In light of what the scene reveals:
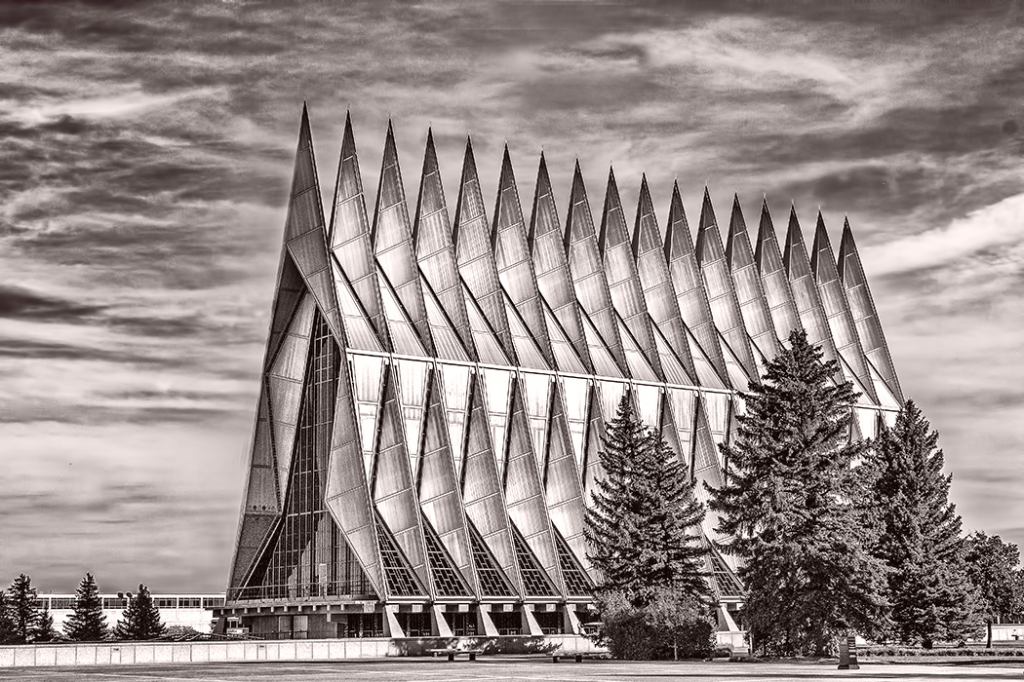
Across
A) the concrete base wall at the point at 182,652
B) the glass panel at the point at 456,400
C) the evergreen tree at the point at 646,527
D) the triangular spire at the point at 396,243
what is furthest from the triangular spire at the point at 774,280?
the concrete base wall at the point at 182,652

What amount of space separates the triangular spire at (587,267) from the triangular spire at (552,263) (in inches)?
51.5

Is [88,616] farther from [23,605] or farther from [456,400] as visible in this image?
[456,400]

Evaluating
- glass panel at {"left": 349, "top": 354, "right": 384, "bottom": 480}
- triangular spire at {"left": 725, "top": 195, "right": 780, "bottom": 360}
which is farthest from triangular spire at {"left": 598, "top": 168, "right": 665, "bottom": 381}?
glass panel at {"left": 349, "top": 354, "right": 384, "bottom": 480}

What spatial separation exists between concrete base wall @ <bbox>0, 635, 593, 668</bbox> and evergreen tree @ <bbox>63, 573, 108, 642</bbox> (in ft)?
192

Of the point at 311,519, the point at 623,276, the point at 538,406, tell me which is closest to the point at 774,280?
the point at 623,276

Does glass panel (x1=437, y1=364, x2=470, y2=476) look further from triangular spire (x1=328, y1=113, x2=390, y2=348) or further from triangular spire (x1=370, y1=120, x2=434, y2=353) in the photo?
triangular spire (x1=328, y1=113, x2=390, y2=348)

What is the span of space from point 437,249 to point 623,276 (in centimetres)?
1448

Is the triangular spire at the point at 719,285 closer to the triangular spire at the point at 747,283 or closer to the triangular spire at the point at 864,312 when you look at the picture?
the triangular spire at the point at 747,283

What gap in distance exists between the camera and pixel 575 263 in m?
80.1

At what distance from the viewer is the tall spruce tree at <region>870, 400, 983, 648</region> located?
186 ft

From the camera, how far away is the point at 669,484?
51.6 meters

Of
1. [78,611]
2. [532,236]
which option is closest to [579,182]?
[532,236]

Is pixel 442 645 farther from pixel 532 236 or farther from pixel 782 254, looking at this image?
pixel 782 254

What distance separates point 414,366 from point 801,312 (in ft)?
119
